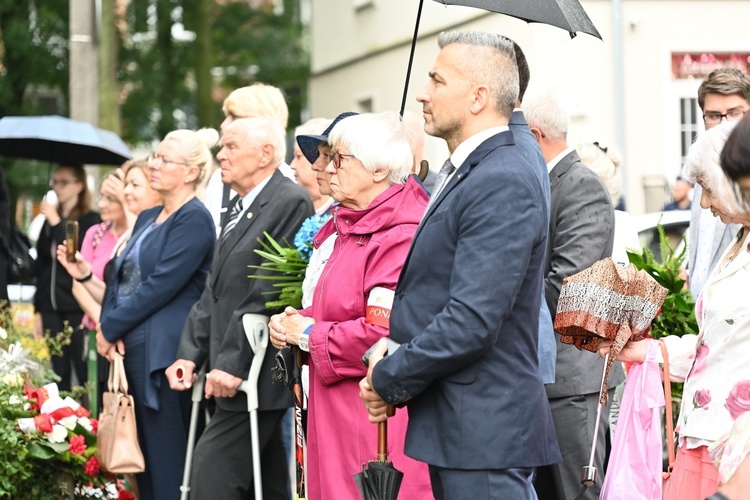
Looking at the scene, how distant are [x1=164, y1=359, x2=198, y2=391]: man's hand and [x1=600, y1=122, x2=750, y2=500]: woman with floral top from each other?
2.86 meters

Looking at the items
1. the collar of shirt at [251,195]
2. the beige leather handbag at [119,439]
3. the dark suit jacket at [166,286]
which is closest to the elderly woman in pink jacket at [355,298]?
the collar of shirt at [251,195]

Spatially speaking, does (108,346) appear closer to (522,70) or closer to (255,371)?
(255,371)

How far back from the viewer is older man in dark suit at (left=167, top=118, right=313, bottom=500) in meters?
6.21

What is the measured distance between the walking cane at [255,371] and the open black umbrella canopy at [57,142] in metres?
4.31

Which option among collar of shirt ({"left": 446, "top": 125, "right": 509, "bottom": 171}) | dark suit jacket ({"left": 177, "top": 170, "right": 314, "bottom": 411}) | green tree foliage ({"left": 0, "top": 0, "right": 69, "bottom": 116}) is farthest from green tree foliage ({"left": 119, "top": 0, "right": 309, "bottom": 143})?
collar of shirt ({"left": 446, "top": 125, "right": 509, "bottom": 171})

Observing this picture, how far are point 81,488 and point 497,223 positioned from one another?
3.68 metres

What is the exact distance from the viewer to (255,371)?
20.2 feet

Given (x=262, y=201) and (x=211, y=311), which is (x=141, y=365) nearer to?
(x=211, y=311)

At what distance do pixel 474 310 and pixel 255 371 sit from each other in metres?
2.49

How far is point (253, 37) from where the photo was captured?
2994cm

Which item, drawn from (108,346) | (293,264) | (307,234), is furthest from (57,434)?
(307,234)

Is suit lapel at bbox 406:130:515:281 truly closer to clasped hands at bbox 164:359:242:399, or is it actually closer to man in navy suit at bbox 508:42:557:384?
man in navy suit at bbox 508:42:557:384

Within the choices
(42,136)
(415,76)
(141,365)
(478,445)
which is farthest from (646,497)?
(415,76)

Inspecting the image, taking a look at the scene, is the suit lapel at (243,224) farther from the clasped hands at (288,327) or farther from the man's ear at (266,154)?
the clasped hands at (288,327)
